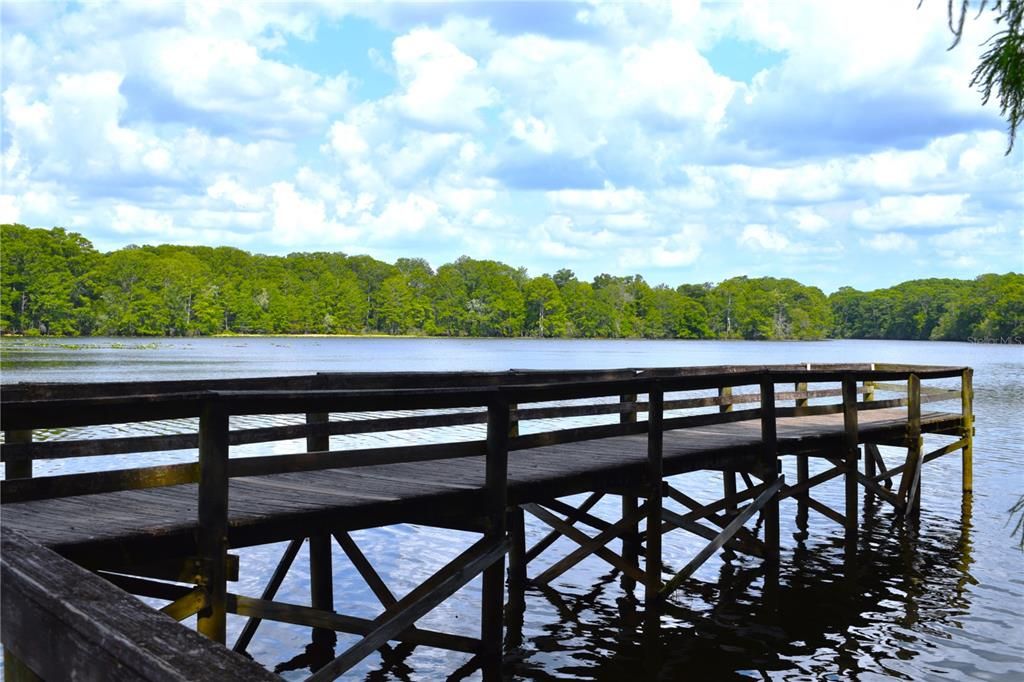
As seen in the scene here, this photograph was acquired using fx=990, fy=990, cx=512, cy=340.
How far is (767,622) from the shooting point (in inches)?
428

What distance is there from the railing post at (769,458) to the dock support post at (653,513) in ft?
7.40

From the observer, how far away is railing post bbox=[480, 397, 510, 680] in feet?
25.0

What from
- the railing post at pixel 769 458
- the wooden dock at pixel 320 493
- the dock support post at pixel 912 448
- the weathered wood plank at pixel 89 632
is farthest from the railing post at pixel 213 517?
the dock support post at pixel 912 448

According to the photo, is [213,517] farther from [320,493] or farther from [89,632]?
[89,632]

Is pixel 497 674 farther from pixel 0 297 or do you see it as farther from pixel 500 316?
pixel 500 316

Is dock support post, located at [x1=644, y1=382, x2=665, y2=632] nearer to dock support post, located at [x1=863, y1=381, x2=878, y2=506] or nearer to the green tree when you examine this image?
dock support post, located at [x1=863, y1=381, x2=878, y2=506]

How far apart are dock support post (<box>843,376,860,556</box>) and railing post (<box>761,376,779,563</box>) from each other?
2.27m

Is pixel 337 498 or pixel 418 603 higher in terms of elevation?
pixel 337 498

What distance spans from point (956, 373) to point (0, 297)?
116715 millimetres

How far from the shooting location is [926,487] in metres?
20.8

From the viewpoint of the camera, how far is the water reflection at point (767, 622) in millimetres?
9453

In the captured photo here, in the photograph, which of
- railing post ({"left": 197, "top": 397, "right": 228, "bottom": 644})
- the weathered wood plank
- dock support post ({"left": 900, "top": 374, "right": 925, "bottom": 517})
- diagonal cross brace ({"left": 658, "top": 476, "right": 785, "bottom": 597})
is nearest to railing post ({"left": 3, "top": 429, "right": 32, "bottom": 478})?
railing post ({"left": 197, "top": 397, "right": 228, "bottom": 644})

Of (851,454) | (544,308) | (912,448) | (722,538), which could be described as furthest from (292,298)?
(722,538)

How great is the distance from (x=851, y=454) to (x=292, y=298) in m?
159
